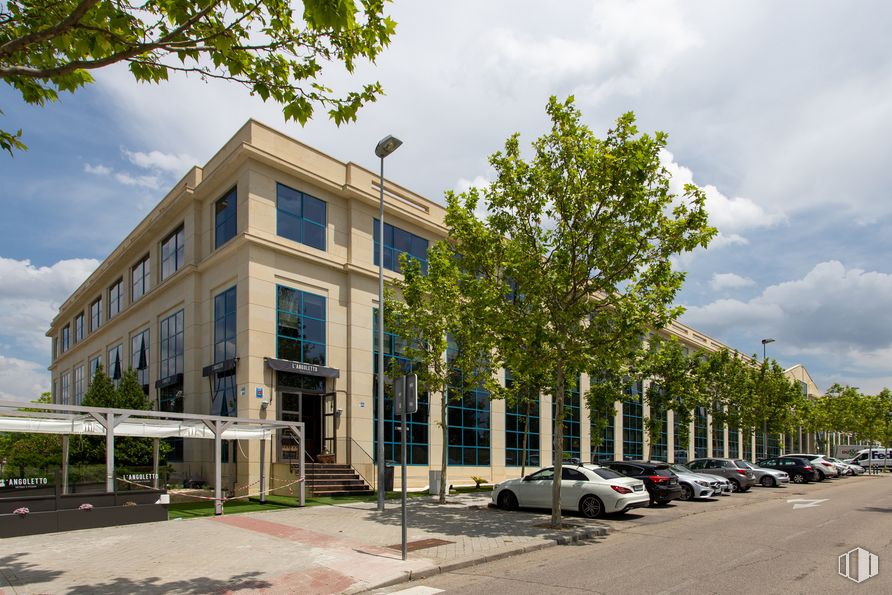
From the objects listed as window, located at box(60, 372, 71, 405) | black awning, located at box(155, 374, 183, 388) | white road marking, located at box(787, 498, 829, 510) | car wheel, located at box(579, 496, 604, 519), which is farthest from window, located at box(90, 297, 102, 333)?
white road marking, located at box(787, 498, 829, 510)

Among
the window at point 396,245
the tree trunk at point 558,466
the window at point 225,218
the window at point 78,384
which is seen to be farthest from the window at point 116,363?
the tree trunk at point 558,466

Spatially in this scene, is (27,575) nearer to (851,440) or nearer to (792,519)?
(792,519)

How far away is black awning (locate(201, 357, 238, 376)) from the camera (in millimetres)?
22125

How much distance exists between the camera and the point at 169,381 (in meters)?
26.6

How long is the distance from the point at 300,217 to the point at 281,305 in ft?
12.1

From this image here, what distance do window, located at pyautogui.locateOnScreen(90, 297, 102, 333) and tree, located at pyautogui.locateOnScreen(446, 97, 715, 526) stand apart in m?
33.2

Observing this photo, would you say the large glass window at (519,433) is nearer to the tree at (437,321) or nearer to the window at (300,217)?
the tree at (437,321)

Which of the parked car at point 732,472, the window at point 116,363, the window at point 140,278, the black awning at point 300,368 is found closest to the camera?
the black awning at point 300,368

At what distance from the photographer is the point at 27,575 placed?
9.21 meters

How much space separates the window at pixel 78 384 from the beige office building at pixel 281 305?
43.4 ft

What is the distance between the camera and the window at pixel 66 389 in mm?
44981

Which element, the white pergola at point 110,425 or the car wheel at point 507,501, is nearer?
the white pergola at point 110,425

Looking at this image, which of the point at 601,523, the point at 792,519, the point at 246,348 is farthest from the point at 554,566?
the point at 246,348

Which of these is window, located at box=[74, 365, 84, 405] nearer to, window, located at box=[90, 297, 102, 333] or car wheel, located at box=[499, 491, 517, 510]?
window, located at box=[90, 297, 102, 333]
